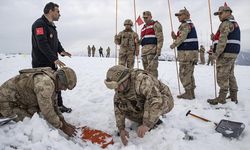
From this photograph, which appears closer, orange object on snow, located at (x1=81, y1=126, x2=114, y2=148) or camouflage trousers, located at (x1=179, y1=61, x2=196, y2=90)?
orange object on snow, located at (x1=81, y1=126, x2=114, y2=148)

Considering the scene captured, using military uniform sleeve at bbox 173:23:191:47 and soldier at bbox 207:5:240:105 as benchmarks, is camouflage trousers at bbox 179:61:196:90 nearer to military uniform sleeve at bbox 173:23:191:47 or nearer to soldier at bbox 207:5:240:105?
military uniform sleeve at bbox 173:23:191:47

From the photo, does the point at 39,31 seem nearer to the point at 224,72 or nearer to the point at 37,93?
the point at 37,93

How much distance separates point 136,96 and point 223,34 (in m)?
2.91

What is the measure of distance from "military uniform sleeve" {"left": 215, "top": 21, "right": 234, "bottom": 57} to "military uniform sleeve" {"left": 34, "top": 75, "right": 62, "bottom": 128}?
386 centimetres

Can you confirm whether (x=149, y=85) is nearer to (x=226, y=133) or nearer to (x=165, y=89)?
(x=165, y=89)

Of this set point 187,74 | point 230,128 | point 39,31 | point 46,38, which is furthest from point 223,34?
point 39,31

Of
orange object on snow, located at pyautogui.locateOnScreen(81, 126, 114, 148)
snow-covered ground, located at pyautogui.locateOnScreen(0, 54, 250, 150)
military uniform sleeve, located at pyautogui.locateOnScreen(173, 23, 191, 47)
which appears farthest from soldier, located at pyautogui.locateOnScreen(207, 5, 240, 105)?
orange object on snow, located at pyautogui.locateOnScreen(81, 126, 114, 148)

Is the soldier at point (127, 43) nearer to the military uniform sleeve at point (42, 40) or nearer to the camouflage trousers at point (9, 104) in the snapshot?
the military uniform sleeve at point (42, 40)

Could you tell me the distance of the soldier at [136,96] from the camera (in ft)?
12.6

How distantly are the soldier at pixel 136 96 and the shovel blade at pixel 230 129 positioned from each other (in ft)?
3.33

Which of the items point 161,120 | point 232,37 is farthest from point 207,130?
point 232,37

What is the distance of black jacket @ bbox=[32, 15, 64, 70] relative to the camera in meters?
5.03

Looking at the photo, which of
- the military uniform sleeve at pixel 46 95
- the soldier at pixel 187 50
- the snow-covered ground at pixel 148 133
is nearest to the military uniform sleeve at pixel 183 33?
the soldier at pixel 187 50

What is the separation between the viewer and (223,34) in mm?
5801
